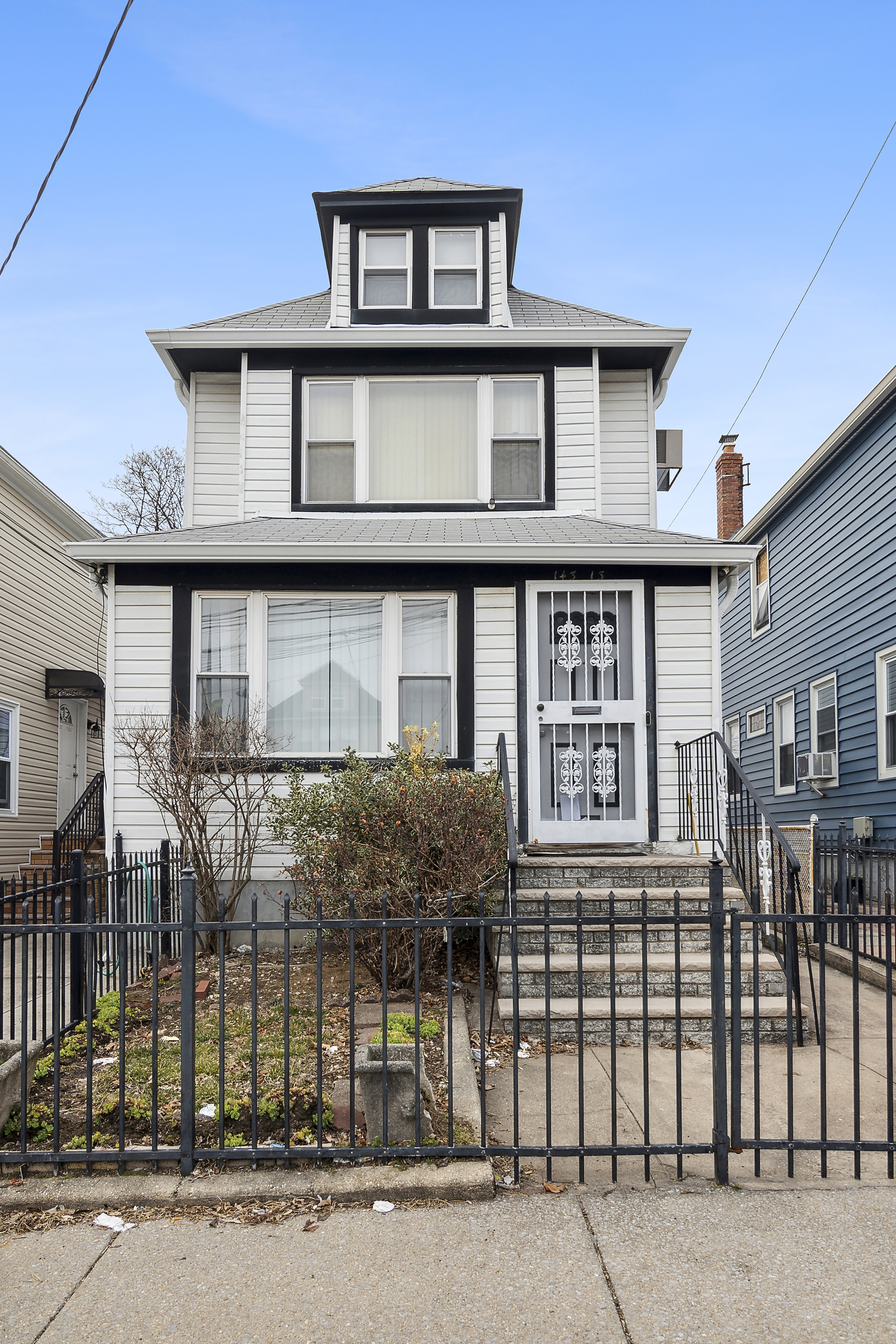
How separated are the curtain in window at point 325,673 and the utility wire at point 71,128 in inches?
159

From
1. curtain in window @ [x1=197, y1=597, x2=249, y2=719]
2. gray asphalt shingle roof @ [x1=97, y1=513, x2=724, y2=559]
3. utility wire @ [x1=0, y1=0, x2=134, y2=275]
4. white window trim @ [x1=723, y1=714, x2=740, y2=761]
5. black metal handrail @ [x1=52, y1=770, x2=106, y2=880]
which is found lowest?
black metal handrail @ [x1=52, y1=770, x2=106, y2=880]

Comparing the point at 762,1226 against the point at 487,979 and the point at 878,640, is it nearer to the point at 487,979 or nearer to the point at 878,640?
the point at 487,979

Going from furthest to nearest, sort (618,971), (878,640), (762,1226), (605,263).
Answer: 1. (605,263)
2. (878,640)
3. (618,971)
4. (762,1226)

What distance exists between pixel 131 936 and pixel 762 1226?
5.69 metres

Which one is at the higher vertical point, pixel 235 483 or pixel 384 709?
pixel 235 483

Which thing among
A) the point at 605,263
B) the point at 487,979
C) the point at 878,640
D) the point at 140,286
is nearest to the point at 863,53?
the point at 878,640

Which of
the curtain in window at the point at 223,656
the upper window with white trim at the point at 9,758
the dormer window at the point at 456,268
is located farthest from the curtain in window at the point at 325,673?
the upper window with white trim at the point at 9,758

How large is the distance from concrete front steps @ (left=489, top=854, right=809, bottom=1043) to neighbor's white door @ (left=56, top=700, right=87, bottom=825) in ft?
35.6

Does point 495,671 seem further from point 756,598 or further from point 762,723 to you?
point 756,598

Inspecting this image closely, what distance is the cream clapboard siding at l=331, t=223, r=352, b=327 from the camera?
1165 cm

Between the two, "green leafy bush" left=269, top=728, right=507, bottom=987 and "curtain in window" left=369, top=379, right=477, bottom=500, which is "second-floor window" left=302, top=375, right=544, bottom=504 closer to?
"curtain in window" left=369, top=379, right=477, bottom=500

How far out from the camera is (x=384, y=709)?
9977 mm

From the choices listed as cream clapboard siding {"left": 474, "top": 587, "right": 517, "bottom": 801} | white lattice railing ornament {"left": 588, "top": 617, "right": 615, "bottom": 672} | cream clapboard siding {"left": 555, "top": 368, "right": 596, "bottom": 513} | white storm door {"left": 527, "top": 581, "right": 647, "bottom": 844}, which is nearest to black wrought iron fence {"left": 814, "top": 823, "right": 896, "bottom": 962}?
white storm door {"left": 527, "top": 581, "right": 647, "bottom": 844}

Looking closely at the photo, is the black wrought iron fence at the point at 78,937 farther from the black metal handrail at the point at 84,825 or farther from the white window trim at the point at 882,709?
the white window trim at the point at 882,709
